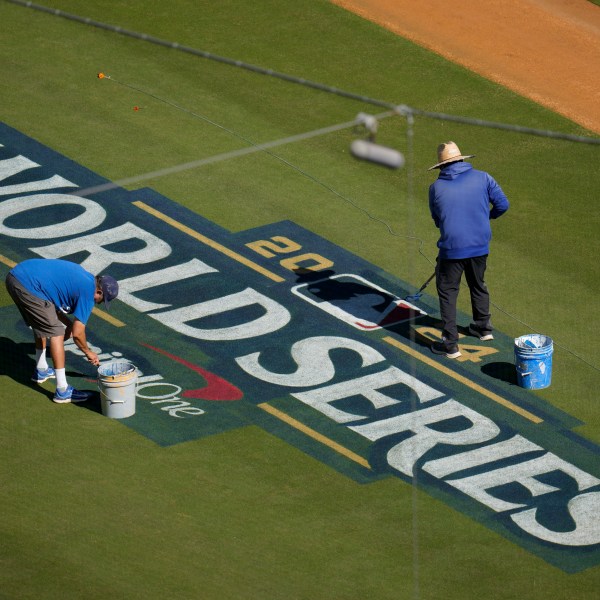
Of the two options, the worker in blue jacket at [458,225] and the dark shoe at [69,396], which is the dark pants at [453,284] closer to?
the worker in blue jacket at [458,225]

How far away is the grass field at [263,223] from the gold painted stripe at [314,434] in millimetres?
335

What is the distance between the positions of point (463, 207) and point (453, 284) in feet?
2.63

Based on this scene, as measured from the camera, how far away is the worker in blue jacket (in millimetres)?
17484

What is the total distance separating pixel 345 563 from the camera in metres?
14.6

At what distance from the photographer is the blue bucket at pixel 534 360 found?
17.1 metres

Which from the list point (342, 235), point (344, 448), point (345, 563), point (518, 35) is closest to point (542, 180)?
point (342, 235)

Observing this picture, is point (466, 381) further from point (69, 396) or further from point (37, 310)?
point (37, 310)

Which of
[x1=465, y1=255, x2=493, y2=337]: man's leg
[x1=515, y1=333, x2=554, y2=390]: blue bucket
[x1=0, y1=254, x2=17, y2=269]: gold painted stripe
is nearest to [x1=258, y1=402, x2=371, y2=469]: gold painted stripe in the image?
[x1=515, y1=333, x2=554, y2=390]: blue bucket

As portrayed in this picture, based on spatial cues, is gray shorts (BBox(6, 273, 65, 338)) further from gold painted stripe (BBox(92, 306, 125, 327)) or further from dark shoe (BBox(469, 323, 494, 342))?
dark shoe (BBox(469, 323, 494, 342))

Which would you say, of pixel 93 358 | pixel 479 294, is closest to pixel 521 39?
pixel 479 294

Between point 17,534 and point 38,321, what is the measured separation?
2461 mm

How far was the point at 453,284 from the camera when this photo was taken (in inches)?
698

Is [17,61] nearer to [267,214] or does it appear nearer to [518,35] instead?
[267,214]

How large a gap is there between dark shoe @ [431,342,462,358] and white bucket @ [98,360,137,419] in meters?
3.18
